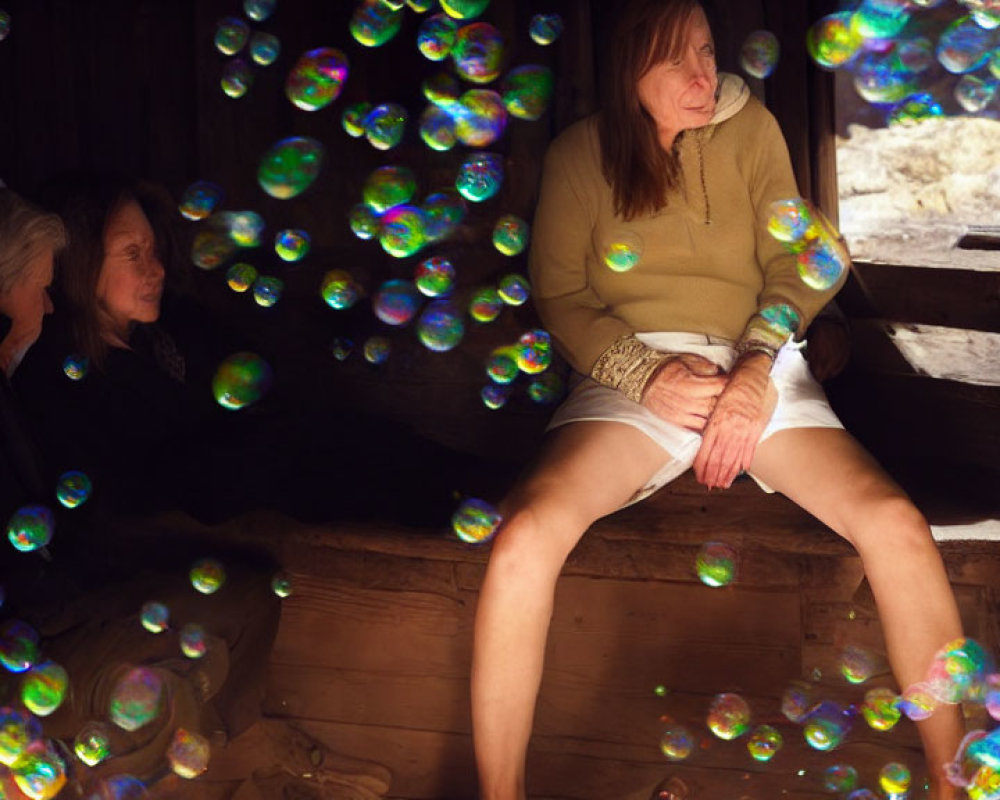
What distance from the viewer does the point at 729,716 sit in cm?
280

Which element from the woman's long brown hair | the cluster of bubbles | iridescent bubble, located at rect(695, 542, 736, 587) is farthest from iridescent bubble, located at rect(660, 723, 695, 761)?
the cluster of bubbles

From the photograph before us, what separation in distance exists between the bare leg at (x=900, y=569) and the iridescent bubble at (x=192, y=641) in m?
1.44

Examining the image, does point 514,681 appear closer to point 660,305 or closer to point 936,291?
point 660,305

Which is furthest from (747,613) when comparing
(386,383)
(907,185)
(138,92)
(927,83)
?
(927,83)

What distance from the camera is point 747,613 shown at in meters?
3.10

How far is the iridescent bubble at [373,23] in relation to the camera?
3041mm

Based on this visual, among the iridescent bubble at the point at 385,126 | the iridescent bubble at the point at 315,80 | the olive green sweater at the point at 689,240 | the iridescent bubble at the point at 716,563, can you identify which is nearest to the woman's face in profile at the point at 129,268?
the iridescent bubble at the point at 315,80

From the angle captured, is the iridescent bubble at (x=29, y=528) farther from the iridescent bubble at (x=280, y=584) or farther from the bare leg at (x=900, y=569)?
the bare leg at (x=900, y=569)

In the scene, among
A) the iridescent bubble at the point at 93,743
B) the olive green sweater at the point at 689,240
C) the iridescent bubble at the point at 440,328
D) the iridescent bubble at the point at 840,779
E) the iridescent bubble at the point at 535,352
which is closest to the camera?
the iridescent bubble at the point at 93,743

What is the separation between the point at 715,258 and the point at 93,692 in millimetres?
1707

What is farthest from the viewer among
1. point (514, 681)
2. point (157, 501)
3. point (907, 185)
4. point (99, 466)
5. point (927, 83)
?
point (927, 83)

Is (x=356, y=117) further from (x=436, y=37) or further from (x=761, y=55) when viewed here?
(x=761, y=55)

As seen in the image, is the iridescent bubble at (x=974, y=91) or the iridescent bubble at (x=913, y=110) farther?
the iridescent bubble at (x=913, y=110)

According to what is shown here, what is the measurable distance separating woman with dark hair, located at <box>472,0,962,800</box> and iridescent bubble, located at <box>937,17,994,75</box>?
1.73ft
